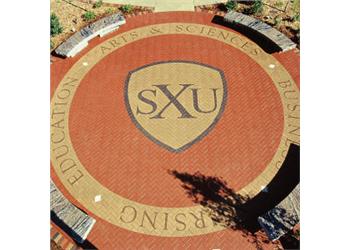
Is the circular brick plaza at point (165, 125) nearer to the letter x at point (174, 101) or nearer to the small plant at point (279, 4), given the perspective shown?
the letter x at point (174, 101)

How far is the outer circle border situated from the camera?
1742 centimetres

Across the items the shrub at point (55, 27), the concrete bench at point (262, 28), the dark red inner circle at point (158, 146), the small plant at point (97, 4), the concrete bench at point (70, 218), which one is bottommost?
the concrete bench at point (70, 218)

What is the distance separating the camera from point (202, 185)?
18484 millimetres

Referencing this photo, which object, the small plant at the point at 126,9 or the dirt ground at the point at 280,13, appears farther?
the small plant at the point at 126,9

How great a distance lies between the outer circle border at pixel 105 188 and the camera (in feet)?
57.2

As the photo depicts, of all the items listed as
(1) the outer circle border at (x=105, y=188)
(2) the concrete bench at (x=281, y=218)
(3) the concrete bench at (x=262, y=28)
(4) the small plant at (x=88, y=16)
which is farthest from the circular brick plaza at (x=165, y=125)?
(4) the small plant at (x=88, y=16)

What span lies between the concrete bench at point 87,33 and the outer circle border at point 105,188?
653 mm

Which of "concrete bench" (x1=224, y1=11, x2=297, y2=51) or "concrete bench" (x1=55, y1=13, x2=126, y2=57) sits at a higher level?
"concrete bench" (x1=55, y1=13, x2=126, y2=57)

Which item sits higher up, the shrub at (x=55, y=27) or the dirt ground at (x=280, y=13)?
the shrub at (x=55, y=27)

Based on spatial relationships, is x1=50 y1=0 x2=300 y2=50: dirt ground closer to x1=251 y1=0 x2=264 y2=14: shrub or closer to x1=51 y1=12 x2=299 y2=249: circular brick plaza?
x1=251 y1=0 x2=264 y2=14: shrub

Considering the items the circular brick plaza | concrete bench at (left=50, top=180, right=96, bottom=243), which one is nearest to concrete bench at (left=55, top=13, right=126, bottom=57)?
the circular brick plaza

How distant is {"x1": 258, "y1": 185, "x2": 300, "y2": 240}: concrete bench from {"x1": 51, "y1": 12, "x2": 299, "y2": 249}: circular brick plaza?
1.08 metres

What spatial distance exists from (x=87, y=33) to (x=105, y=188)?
10837 mm

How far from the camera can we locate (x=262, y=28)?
2475 centimetres
